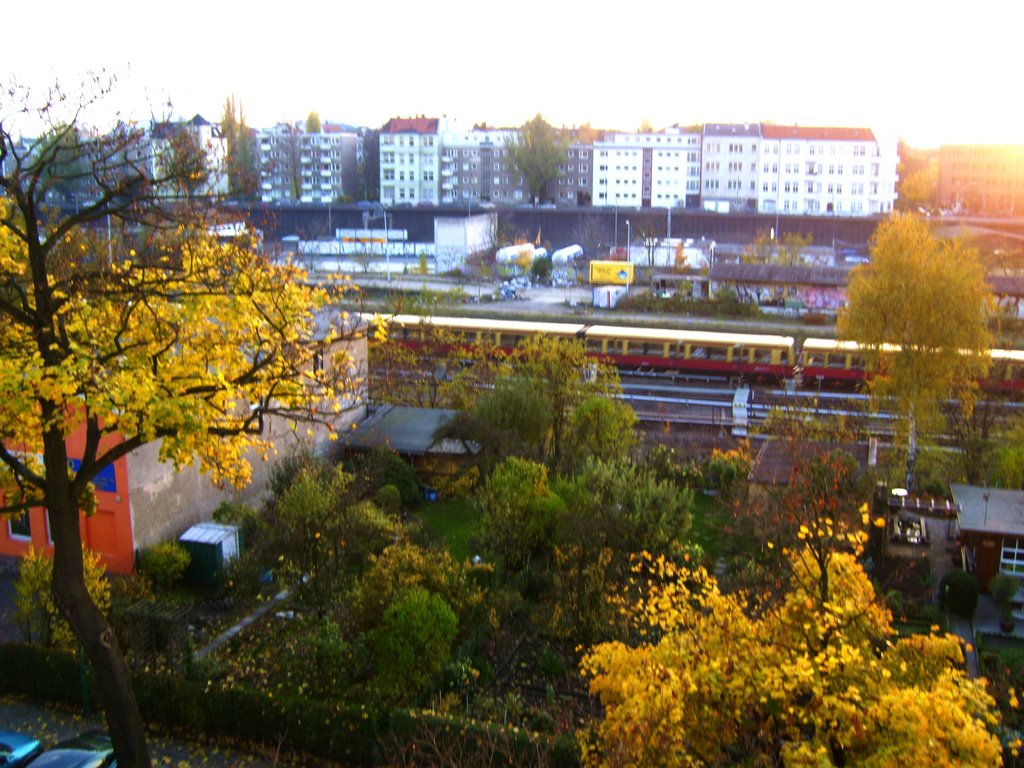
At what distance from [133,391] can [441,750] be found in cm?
371

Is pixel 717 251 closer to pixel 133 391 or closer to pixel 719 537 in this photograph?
pixel 719 537

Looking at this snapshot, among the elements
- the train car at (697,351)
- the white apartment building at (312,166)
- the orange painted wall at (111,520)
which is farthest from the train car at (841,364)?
the white apartment building at (312,166)

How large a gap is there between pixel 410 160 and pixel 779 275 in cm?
3584

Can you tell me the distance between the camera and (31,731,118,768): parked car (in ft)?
24.8

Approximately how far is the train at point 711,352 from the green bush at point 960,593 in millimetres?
12040

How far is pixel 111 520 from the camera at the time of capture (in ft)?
40.2

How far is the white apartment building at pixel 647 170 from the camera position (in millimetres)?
60312

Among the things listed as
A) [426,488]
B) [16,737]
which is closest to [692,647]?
[16,737]

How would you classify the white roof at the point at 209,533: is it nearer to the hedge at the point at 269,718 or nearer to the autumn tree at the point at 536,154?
the hedge at the point at 269,718

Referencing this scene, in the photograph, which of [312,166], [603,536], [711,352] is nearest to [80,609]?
[603,536]

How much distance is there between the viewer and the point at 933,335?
15.8 metres

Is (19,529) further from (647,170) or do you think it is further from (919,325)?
(647,170)

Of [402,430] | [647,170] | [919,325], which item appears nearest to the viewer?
[919,325]

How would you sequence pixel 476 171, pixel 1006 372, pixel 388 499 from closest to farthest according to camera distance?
pixel 388 499, pixel 1006 372, pixel 476 171
